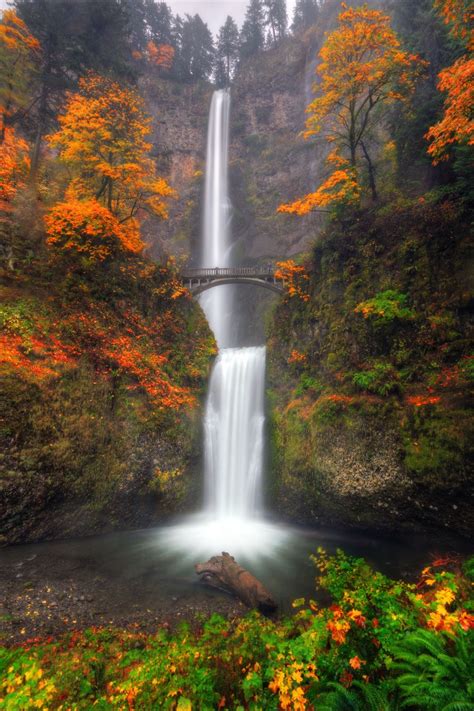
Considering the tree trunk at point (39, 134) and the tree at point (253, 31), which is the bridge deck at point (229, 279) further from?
the tree at point (253, 31)

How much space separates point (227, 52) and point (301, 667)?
61.1 meters

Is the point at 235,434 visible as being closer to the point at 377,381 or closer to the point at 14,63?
the point at 377,381

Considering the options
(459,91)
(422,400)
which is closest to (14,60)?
(459,91)

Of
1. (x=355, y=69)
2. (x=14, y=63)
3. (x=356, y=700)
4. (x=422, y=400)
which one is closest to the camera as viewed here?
(x=356, y=700)

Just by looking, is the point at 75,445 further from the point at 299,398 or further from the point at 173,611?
the point at 299,398

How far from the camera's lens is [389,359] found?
10234 mm

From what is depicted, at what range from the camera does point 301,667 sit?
131 inches

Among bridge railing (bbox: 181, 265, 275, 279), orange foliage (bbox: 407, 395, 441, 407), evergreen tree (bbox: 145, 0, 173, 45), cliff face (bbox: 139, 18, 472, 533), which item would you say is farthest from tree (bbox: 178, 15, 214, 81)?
orange foliage (bbox: 407, 395, 441, 407)

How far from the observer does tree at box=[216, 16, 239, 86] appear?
1665 inches

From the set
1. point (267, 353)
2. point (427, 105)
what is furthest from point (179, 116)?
point (267, 353)

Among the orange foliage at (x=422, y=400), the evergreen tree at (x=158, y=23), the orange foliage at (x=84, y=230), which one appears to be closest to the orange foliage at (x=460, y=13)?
the orange foliage at (x=422, y=400)

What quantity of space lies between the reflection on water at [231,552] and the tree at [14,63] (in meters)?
18.3

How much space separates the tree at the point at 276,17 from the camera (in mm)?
43531

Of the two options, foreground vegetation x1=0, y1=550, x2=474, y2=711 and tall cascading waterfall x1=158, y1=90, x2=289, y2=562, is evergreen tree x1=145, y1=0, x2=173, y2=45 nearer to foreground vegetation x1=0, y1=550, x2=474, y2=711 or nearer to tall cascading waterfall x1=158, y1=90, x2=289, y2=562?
tall cascading waterfall x1=158, y1=90, x2=289, y2=562
